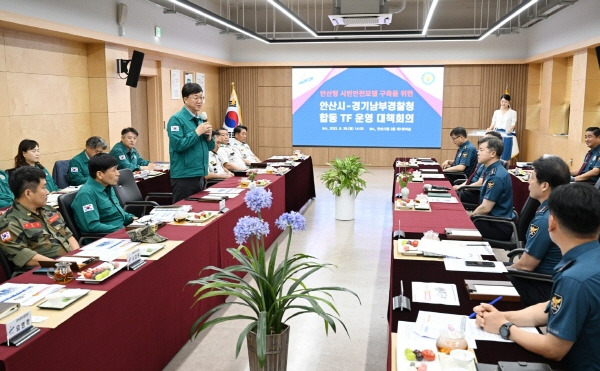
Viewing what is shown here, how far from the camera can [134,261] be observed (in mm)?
2846

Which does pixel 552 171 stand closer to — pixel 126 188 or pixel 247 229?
pixel 247 229

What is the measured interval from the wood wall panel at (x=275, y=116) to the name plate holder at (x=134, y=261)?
10.4 m

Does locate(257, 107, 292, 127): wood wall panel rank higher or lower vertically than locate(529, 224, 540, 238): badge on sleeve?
higher

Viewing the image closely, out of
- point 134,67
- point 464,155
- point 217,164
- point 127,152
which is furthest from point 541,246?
point 134,67

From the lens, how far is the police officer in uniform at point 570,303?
179cm

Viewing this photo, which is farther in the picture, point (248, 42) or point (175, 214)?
point (248, 42)

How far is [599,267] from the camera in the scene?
1822 mm

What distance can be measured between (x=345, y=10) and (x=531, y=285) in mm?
5245

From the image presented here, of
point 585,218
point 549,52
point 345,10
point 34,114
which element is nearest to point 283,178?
point 345,10

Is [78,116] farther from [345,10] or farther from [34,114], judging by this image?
[345,10]

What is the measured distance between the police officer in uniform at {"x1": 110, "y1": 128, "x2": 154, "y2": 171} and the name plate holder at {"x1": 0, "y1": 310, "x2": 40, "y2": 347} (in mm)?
5004

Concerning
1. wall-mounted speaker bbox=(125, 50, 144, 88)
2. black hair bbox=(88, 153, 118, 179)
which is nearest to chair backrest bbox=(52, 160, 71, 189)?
wall-mounted speaker bbox=(125, 50, 144, 88)

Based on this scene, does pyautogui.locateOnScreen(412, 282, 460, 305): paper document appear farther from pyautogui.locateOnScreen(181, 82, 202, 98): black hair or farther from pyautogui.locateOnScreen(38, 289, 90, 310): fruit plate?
pyautogui.locateOnScreen(181, 82, 202, 98): black hair

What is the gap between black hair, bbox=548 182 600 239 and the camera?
1.94 meters
